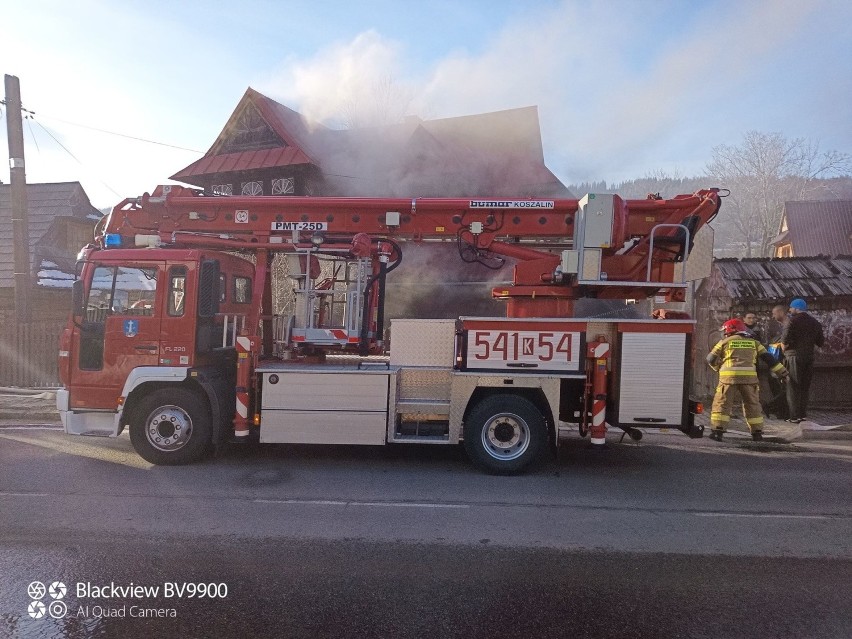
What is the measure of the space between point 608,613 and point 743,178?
32.3 m

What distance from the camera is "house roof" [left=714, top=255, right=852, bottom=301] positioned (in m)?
9.72

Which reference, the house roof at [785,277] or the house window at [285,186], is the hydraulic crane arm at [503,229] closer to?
the house roof at [785,277]

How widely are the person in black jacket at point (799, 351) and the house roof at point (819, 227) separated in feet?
54.6

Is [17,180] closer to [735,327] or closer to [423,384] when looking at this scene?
[423,384]

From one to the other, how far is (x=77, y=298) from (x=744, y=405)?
Answer: 8328 millimetres

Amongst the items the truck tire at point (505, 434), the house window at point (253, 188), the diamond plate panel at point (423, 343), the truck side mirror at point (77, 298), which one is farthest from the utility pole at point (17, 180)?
the truck tire at point (505, 434)

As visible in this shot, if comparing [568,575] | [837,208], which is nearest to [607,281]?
[568,575]

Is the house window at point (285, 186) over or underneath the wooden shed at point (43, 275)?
over

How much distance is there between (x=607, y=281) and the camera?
19.4ft

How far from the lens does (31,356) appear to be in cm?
1200

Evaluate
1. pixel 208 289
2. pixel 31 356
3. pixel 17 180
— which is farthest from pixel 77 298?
pixel 31 356

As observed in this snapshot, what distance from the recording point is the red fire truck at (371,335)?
5.79m

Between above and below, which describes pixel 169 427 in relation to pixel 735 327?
below

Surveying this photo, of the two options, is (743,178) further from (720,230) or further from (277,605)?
(277,605)
